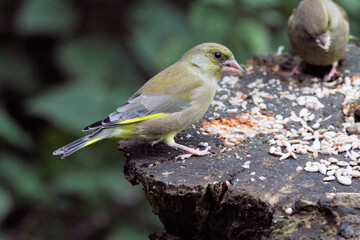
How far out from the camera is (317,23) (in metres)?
4.42

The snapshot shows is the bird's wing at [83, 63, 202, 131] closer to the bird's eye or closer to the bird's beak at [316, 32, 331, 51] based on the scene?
the bird's eye

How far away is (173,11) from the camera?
582cm

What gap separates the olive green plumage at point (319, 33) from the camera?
4426 mm

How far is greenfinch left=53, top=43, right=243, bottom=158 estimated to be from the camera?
336 cm

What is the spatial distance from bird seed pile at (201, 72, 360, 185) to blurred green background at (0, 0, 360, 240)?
100cm

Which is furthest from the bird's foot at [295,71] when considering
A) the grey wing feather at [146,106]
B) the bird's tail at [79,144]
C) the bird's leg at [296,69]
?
the bird's tail at [79,144]

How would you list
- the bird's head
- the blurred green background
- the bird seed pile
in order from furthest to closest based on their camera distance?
the blurred green background → the bird's head → the bird seed pile

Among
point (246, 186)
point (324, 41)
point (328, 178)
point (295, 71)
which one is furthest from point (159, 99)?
point (324, 41)

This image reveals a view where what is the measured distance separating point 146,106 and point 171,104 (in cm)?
15

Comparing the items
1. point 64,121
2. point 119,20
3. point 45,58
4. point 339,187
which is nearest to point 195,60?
point 339,187

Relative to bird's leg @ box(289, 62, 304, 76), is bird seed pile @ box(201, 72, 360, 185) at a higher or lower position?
higher

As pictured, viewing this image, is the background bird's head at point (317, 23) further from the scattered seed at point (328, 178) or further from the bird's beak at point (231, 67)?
the scattered seed at point (328, 178)

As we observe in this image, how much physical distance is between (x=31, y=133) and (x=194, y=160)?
3.23 metres

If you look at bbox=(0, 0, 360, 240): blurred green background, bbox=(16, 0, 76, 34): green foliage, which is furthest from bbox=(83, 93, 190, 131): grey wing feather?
bbox=(16, 0, 76, 34): green foliage
